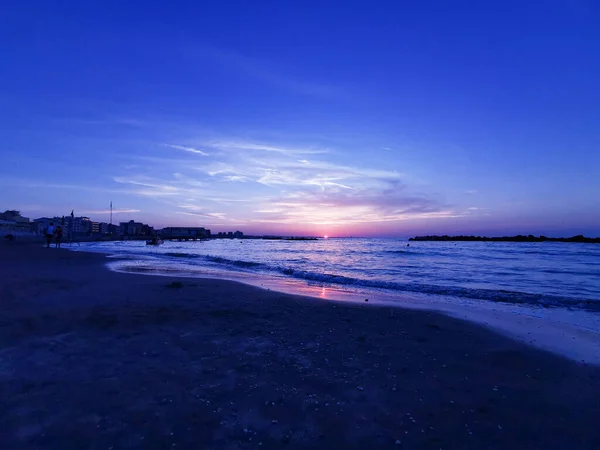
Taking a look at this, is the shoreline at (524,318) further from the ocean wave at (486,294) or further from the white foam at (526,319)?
the ocean wave at (486,294)

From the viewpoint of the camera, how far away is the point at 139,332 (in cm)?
664

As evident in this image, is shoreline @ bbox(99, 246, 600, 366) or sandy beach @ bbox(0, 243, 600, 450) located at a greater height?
sandy beach @ bbox(0, 243, 600, 450)

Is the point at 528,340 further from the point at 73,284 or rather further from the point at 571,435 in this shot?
the point at 73,284

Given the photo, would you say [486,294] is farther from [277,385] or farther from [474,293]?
[277,385]

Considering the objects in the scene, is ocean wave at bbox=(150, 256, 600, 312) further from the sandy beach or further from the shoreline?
the sandy beach

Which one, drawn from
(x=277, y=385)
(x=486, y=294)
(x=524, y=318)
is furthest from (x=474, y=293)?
(x=277, y=385)

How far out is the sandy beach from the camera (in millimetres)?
3389

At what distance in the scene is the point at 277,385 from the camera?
446 cm

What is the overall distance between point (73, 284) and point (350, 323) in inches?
427

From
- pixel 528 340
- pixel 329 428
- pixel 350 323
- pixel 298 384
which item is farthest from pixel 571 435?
pixel 350 323

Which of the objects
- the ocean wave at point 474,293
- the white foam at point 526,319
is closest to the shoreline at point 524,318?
the white foam at point 526,319

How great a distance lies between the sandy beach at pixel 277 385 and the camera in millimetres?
3389

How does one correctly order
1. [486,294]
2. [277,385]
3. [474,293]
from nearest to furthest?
[277,385], [486,294], [474,293]

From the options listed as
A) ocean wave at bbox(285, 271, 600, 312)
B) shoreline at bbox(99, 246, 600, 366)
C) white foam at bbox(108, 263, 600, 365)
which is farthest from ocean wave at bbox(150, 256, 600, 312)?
white foam at bbox(108, 263, 600, 365)
